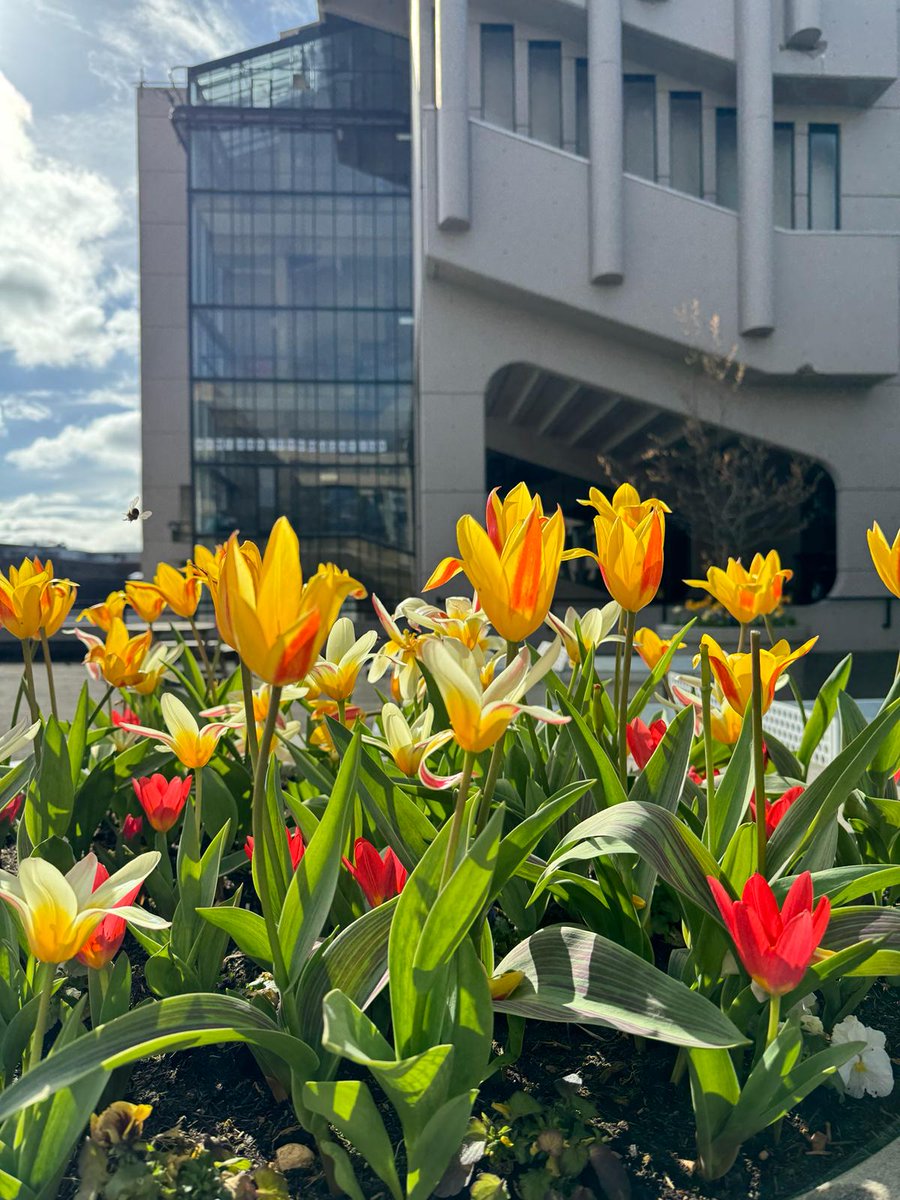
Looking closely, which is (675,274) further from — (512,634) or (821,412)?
(512,634)

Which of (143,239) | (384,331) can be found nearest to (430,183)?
(384,331)

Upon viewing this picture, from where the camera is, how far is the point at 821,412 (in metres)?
13.9

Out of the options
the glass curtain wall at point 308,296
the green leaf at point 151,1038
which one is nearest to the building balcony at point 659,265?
the glass curtain wall at point 308,296

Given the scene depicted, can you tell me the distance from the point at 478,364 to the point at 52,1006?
12811 mm

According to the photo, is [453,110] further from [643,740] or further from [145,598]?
[643,740]

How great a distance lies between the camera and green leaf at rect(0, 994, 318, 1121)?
0.86m

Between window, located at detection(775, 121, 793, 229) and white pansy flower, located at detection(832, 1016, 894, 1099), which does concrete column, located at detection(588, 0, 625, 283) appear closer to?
window, located at detection(775, 121, 793, 229)

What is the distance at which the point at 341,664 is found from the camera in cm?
169

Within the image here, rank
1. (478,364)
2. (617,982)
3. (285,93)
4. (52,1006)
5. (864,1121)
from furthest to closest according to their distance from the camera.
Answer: (285,93), (478,364), (52,1006), (864,1121), (617,982)

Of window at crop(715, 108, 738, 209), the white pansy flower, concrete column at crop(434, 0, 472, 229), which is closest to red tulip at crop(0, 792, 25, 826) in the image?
the white pansy flower

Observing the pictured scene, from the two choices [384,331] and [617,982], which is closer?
[617,982]

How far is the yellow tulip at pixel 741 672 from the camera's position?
54.9 inches

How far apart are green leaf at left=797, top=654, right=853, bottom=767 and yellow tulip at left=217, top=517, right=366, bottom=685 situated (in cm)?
145

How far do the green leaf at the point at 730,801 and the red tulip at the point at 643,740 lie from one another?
343 millimetres
